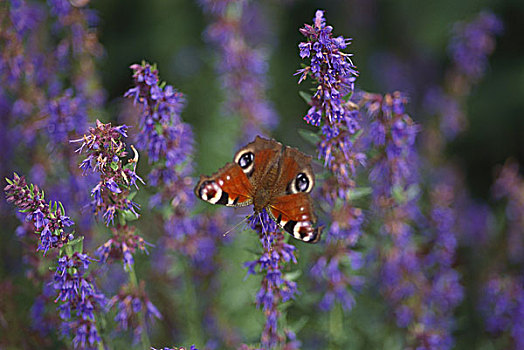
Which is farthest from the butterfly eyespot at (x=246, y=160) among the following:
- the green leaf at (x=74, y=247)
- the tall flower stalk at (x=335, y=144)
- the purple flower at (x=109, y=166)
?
the green leaf at (x=74, y=247)

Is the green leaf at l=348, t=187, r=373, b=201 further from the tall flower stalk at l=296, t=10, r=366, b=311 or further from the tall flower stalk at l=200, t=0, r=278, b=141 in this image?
the tall flower stalk at l=200, t=0, r=278, b=141

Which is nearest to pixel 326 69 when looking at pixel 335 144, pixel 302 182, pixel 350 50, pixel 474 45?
pixel 335 144

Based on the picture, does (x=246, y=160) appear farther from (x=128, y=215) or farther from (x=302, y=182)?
(x=128, y=215)

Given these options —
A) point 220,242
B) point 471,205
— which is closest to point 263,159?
point 220,242

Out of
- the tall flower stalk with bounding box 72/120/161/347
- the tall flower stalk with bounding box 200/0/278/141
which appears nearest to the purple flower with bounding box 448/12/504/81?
the tall flower stalk with bounding box 200/0/278/141

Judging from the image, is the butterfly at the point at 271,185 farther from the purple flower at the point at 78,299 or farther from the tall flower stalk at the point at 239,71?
the tall flower stalk at the point at 239,71
